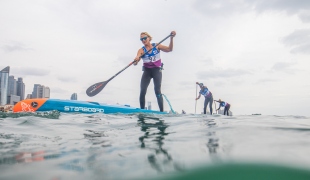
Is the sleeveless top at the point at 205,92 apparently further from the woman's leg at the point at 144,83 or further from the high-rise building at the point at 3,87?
the high-rise building at the point at 3,87

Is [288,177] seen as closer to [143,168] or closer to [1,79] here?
[143,168]

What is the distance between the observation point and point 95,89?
290 inches

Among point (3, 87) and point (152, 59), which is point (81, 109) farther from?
point (3, 87)

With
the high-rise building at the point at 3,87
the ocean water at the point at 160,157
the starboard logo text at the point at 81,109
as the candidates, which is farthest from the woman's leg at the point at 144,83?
the high-rise building at the point at 3,87

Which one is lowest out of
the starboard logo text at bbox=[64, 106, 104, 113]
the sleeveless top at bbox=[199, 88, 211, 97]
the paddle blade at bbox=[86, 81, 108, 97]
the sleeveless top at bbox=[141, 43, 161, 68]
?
the starboard logo text at bbox=[64, 106, 104, 113]

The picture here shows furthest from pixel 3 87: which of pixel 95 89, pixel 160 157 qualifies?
pixel 160 157

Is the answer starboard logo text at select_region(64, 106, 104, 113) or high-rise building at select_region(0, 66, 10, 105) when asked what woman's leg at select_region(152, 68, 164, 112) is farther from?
high-rise building at select_region(0, 66, 10, 105)

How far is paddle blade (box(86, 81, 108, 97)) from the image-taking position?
732 centimetres

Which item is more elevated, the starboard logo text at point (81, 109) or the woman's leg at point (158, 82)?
the woman's leg at point (158, 82)

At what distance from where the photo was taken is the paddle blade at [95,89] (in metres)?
7.32

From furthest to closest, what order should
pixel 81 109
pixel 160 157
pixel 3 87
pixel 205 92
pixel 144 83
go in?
pixel 3 87 < pixel 205 92 < pixel 144 83 < pixel 81 109 < pixel 160 157

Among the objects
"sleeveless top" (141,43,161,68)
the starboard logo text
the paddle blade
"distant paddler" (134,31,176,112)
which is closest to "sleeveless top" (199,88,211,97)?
"distant paddler" (134,31,176,112)

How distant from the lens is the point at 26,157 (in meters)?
1.74

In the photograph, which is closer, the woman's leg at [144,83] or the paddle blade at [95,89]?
the woman's leg at [144,83]
